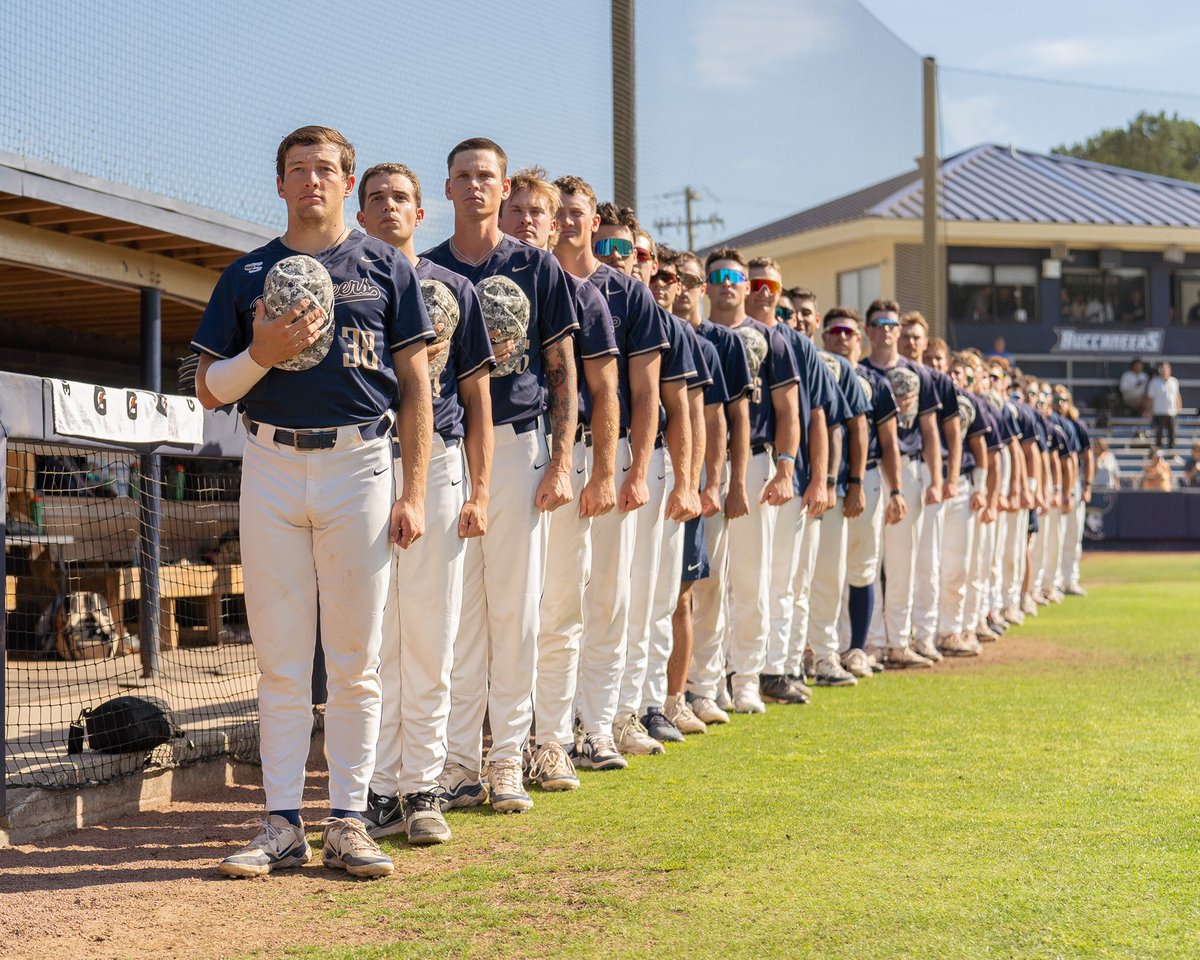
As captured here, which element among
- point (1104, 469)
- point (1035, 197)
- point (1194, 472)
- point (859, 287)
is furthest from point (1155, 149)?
point (1104, 469)

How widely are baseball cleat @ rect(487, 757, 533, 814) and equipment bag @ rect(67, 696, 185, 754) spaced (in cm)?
132

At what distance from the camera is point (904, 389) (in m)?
10.1

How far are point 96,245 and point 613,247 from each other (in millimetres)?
6054

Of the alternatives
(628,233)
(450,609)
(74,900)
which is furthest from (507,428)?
(74,900)

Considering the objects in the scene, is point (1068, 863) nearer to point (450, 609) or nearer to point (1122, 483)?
point (450, 609)

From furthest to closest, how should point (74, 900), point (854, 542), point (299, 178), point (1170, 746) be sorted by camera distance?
1. point (854, 542)
2. point (1170, 746)
3. point (299, 178)
4. point (74, 900)

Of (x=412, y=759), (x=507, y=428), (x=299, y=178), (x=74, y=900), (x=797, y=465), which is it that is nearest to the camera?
(x=74, y=900)

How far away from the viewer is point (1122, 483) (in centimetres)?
2975

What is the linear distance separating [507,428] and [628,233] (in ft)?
5.62

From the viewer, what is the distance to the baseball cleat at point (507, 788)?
5.12 meters

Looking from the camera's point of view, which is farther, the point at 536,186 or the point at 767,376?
the point at 767,376

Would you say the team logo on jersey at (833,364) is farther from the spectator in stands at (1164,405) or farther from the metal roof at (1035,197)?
the spectator in stands at (1164,405)

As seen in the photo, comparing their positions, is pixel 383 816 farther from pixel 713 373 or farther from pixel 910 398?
pixel 910 398

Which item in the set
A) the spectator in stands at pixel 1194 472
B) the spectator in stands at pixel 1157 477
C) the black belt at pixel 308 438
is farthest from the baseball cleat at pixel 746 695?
the spectator in stands at pixel 1194 472
